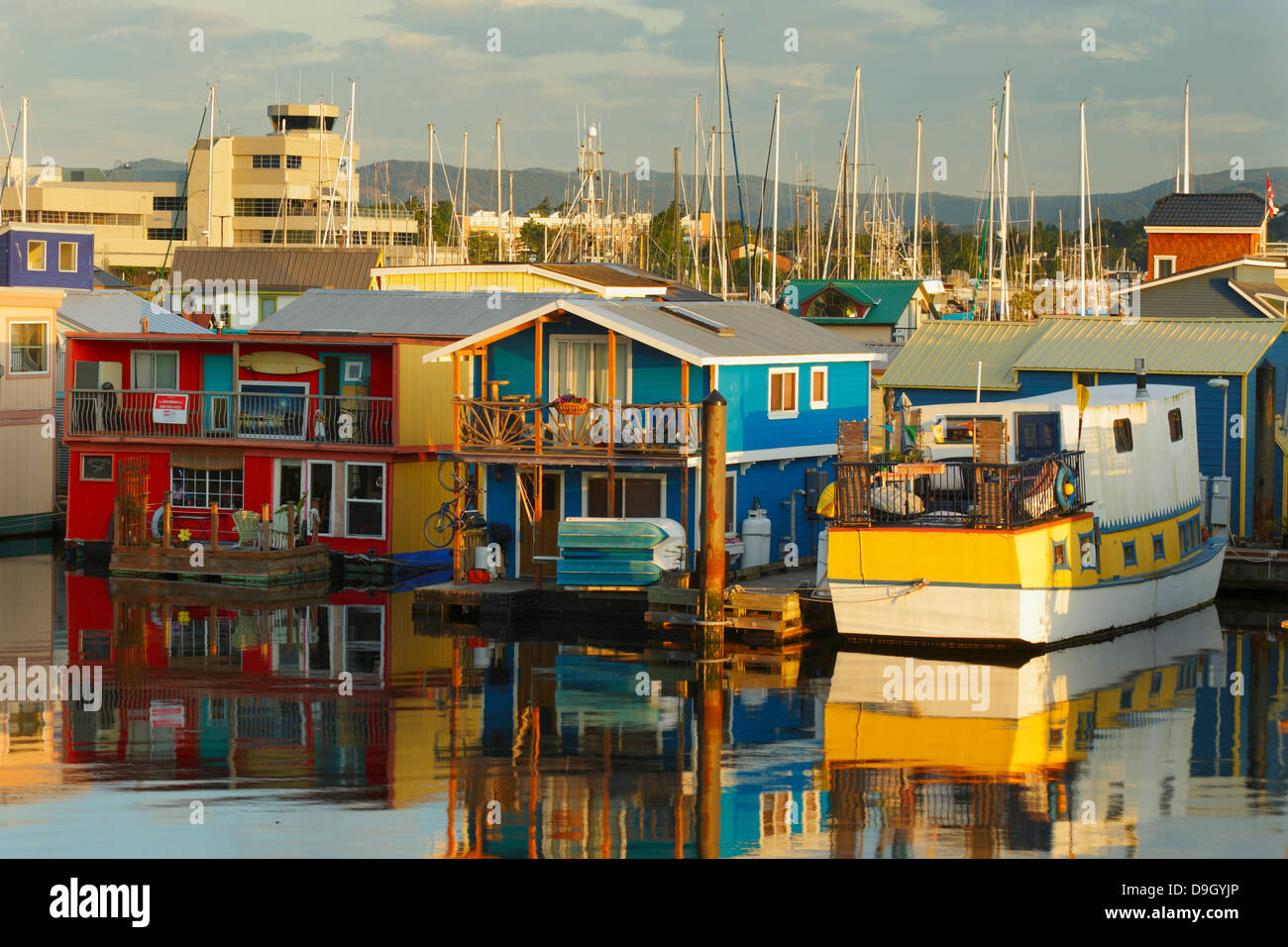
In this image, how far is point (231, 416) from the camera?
40.8 metres

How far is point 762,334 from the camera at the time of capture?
123 ft

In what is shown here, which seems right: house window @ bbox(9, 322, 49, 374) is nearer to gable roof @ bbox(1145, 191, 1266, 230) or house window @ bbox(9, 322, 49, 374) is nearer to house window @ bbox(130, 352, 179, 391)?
house window @ bbox(130, 352, 179, 391)

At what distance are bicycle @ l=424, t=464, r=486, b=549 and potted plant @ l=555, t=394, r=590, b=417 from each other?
3070 mm

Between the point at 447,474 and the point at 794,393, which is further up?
the point at 794,393

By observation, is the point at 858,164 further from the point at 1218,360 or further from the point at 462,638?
the point at 462,638

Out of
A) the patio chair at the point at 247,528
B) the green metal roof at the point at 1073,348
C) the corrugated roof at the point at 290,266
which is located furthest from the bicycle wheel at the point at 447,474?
the corrugated roof at the point at 290,266

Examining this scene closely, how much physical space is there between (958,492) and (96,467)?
22.6 metres

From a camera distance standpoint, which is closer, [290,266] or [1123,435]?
[1123,435]

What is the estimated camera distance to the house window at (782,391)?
1412 inches

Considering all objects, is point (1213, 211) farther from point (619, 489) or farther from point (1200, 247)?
point (619, 489)

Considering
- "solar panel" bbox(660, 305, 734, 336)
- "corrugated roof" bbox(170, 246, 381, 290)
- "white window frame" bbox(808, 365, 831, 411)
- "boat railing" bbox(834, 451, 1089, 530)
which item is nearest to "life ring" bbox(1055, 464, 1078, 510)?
"boat railing" bbox(834, 451, 1089, 530)

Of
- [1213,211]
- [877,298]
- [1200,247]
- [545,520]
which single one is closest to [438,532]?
[545,520]

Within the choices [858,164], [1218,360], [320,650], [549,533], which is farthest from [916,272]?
[320,650]

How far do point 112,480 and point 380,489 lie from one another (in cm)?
756
